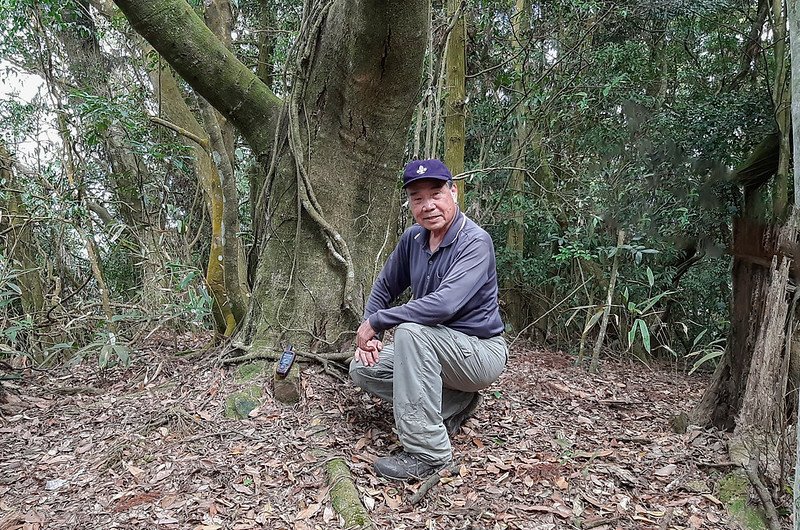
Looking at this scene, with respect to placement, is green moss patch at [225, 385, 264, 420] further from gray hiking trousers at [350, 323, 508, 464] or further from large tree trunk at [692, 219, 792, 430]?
large tree trunk at [692, 219, 792, 430]

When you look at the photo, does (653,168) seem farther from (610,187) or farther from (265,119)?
(265,119)

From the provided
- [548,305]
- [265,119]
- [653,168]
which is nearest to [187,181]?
[265,119]

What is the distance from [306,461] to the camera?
2727 millimetres

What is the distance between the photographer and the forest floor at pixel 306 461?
95.3 inches

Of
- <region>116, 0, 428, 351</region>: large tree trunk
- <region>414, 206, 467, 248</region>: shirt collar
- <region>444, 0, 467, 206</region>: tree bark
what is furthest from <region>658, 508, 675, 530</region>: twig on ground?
<region>444, 0, 467, 206</region>: tree bark

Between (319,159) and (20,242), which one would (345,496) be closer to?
(319,159)

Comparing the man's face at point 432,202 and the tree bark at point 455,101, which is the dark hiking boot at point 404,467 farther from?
the tree bark at point 455,101

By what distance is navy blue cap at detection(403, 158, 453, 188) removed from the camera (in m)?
2.88

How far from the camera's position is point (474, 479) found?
→ 2766 millimetres

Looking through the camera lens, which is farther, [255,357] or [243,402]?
[255,357]

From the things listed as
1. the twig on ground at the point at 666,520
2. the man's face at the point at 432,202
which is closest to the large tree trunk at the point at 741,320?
the twig on ground at the point at 666,520

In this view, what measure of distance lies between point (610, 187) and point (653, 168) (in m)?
0.46

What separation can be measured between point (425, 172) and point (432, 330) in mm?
835

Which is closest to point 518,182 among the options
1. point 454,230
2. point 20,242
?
point 454,230
